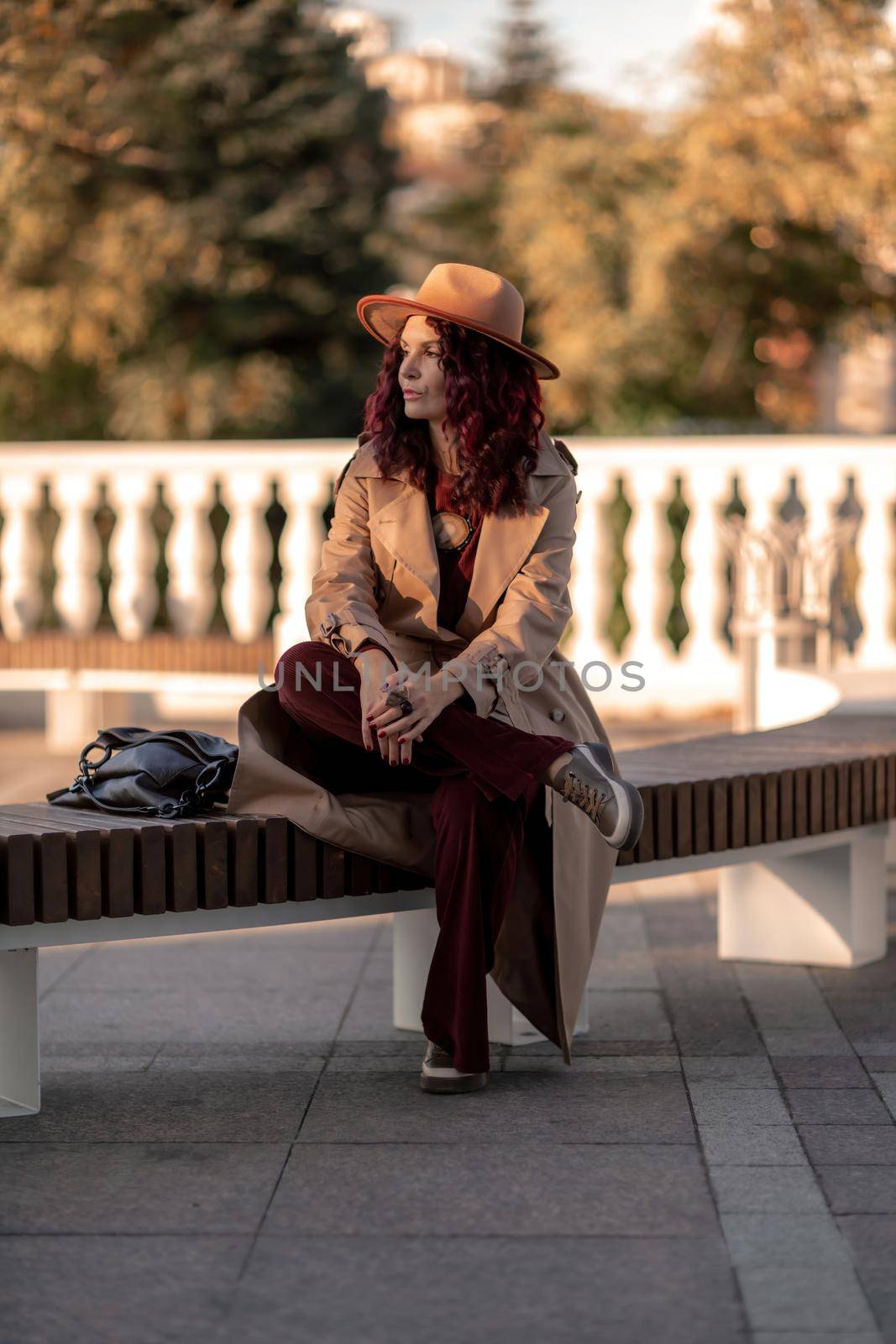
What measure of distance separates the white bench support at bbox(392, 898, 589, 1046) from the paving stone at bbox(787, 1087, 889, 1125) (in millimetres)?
645

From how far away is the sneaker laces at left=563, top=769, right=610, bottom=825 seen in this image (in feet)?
12.7

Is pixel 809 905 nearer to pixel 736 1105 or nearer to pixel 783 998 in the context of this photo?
pixel 783 998

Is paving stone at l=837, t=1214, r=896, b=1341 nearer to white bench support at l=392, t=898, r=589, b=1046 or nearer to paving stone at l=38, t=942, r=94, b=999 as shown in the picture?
white bench support at l=392, t=898, r=589, b=1046

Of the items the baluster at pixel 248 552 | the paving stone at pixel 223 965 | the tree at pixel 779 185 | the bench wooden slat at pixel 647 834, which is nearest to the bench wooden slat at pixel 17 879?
the paving stone at pixel 223 965

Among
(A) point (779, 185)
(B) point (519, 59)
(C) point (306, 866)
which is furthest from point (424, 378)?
(B) point (519, 59)

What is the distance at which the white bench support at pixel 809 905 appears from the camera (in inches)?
199

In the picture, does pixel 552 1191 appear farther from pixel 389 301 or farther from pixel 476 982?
pixel 389 301

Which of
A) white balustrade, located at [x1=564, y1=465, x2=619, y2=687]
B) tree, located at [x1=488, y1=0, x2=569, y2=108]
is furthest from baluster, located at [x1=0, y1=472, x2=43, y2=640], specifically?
tree, located at [x1=488, y1=0, x2=569, y2=108]

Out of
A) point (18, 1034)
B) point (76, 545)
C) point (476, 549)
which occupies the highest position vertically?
point (476, 549)

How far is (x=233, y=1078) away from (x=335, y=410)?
69.9 ft

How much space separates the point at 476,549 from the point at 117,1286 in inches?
79.5

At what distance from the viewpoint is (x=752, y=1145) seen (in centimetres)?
349

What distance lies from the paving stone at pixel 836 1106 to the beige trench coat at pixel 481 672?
0.50m

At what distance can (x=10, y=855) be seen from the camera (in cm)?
351
